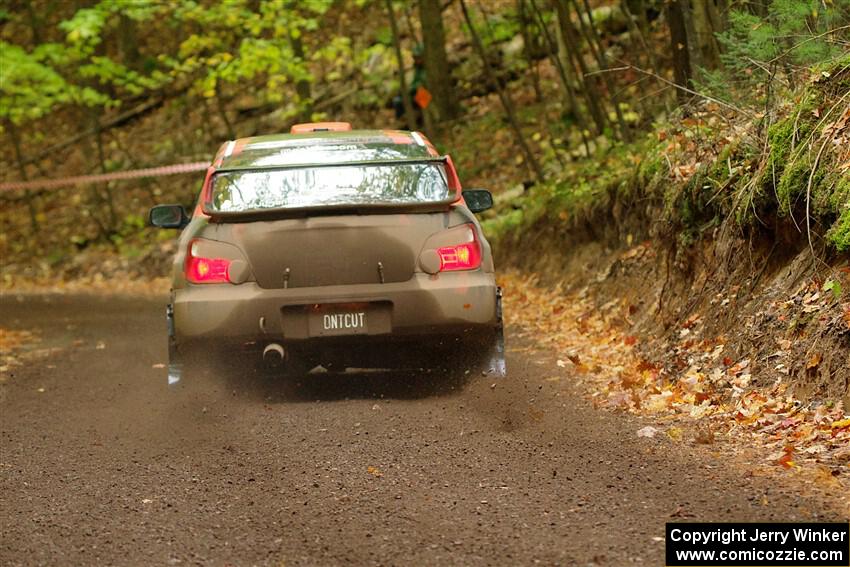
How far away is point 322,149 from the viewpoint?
29.2ft

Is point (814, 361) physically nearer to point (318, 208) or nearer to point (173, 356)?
point (318, 208)

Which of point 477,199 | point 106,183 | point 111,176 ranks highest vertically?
point 477,199

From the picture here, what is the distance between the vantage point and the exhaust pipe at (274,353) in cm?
816

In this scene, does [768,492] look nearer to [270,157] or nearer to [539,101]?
[270,157]

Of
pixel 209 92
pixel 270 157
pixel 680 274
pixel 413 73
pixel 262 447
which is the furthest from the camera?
pixel 413 73

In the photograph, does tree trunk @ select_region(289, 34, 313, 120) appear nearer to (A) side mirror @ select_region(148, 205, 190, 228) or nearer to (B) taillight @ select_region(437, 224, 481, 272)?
(A) side mirror @ select_region(148, 205, 190, 228)

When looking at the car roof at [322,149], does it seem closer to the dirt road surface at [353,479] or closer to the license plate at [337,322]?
the license plate at [337,322]

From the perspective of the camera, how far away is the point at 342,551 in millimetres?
4605

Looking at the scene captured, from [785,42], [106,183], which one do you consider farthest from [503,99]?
[106,183]

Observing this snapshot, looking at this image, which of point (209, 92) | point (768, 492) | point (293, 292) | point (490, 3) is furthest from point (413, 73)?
point (768, 492)

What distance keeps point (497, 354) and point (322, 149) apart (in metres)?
2.09

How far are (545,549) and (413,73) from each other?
23946 mm
